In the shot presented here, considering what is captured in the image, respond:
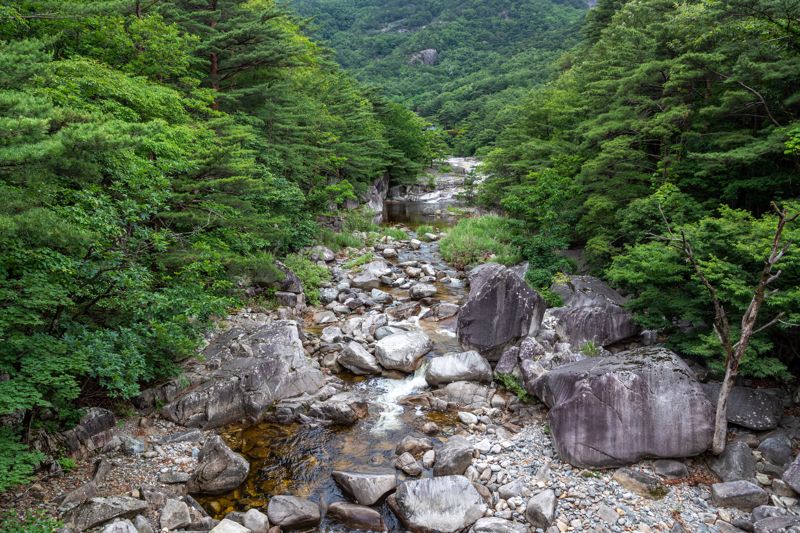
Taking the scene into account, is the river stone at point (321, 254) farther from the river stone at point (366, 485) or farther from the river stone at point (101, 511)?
the river stone at point (101, 511)

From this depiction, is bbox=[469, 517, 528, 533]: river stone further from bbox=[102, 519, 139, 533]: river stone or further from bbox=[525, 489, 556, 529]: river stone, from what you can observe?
bbox=[102, 519, 139, 533]: river stone

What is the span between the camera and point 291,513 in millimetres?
6988

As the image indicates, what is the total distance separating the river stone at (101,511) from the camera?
243 inches

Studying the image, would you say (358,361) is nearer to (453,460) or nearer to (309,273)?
(453,460)

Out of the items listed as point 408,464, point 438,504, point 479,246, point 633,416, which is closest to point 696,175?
point 633,416

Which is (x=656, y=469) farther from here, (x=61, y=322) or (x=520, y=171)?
(x=520, y=171)

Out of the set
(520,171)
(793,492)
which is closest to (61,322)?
Result: (793,492)

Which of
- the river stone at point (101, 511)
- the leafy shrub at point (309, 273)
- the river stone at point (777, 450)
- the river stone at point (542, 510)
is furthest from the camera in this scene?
the leafy shrub at point (309, 273)

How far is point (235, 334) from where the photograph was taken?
11.5 meters

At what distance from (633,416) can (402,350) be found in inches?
226


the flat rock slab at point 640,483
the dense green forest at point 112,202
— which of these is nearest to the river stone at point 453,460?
the flat rock slab at point 640,483

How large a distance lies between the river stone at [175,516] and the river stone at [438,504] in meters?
3.17

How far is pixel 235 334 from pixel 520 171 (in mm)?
17505

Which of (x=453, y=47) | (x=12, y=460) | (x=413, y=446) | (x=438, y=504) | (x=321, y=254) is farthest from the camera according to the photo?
(x=453, y=47)
